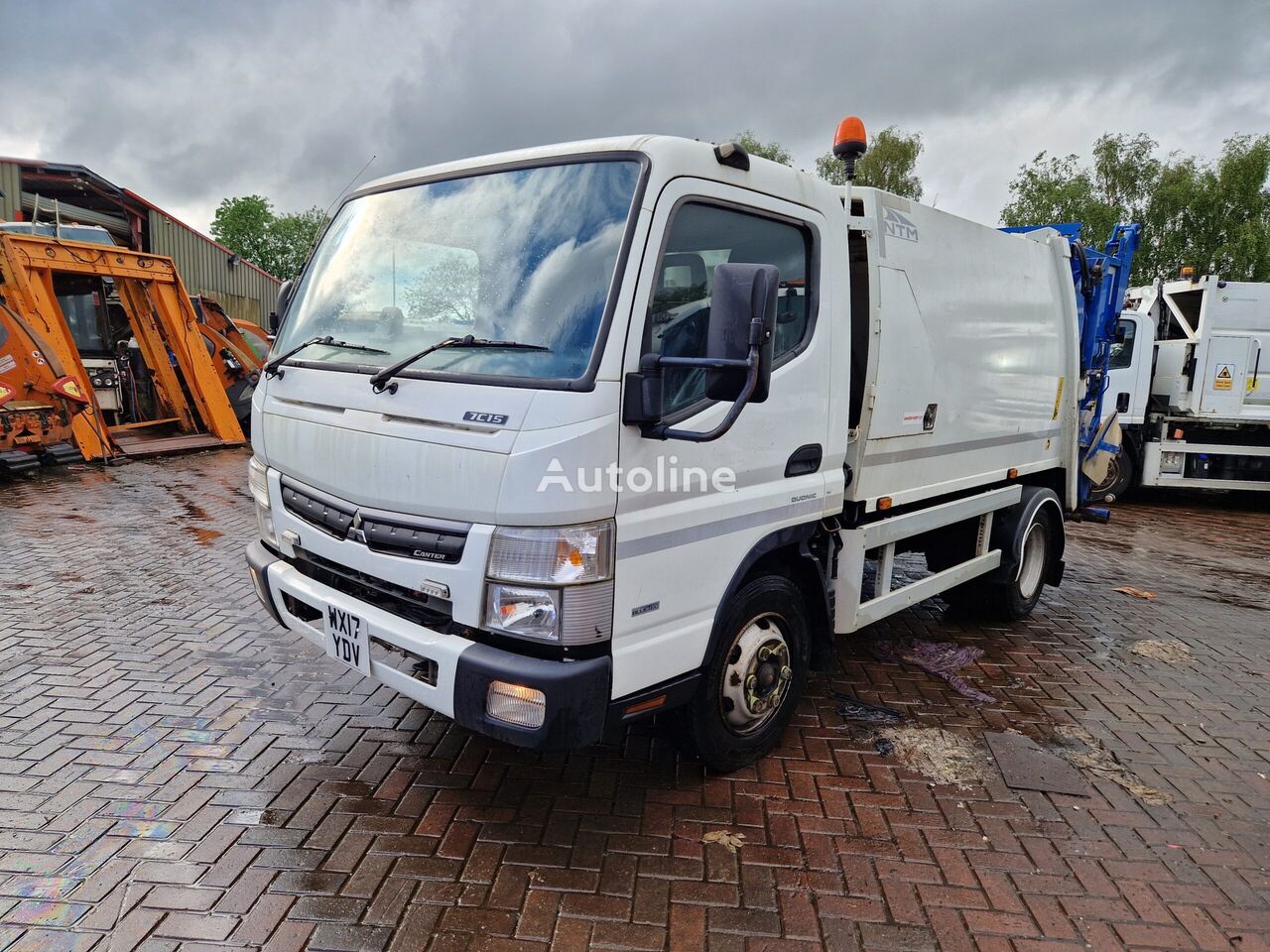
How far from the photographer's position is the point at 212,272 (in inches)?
837

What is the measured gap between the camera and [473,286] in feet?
9.04

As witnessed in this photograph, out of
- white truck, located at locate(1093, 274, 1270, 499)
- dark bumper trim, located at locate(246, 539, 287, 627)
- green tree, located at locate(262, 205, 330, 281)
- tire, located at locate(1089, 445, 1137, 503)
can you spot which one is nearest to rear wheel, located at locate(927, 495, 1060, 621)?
dark bumper trim, located at locate(246, 539, 287, 627)

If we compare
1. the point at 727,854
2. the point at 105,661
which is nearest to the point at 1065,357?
the point at 727,854

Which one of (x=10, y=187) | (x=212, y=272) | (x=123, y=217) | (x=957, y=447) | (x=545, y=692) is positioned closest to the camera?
(x=545, y=692)

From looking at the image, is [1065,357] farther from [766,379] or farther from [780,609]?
[766,379]

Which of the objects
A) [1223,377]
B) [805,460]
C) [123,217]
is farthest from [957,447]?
[123,217]

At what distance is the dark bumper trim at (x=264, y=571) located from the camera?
3287 millimetres

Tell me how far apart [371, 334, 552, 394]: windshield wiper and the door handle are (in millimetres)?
1173

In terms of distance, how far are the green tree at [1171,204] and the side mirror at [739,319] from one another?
26454 millimetres

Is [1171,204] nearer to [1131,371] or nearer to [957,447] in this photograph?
[1131,371]

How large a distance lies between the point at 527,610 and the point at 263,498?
1.68 meters

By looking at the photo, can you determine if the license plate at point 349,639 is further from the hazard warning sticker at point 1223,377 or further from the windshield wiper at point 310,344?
the hazard warning sticker at point 1223,377

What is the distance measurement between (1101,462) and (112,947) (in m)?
6.84

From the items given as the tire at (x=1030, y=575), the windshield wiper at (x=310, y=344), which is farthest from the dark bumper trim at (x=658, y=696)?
the tire at (x=1030, y=575)
